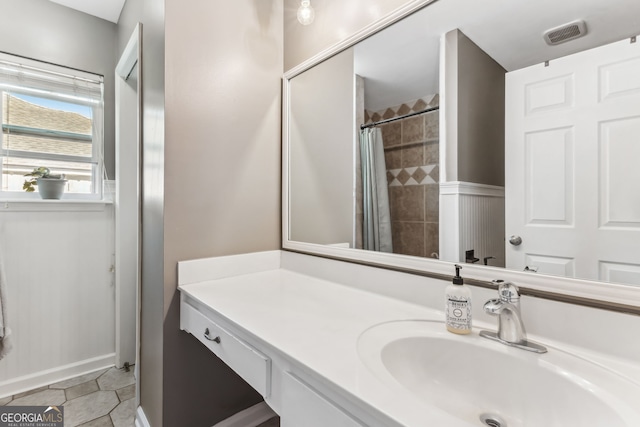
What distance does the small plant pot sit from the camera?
1815mm

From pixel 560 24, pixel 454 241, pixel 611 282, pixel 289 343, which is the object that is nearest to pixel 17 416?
pixel 289 343

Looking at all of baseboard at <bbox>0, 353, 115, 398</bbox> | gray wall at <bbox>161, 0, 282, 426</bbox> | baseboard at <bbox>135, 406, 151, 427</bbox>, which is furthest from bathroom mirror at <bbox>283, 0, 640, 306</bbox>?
baseboard at <bbox>0, 353, 115, 398</bbox>

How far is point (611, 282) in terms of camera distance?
0.68m

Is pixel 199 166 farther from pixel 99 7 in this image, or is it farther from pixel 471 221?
pixel 99 7

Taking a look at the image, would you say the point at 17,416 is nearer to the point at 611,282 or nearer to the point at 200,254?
the point at 200,254

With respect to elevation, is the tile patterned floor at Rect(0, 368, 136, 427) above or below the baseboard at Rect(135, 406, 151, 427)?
below

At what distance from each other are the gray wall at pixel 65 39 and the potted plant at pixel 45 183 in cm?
30

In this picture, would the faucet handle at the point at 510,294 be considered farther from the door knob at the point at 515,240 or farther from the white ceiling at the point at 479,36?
the white ceiling at the point at 479,36

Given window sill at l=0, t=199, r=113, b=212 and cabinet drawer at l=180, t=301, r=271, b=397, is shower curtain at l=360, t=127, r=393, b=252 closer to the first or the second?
cabinet drawer at l=180, t=301, r=271, b=397

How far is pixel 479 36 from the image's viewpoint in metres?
0.91

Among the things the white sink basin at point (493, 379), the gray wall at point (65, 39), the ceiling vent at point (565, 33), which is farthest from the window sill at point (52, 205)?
the ceiling vent at point (565, 33)

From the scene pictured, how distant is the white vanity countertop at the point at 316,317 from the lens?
1.70 ft

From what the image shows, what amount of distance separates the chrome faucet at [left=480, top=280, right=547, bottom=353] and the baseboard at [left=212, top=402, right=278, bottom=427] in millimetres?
1265

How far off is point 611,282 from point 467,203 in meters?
0.37
